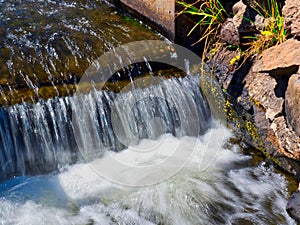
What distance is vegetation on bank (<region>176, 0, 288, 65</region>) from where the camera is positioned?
186 inches

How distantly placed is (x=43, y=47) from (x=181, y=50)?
1.91 meters

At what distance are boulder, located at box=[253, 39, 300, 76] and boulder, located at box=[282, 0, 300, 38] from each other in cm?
17

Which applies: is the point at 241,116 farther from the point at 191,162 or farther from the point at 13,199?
the point at 13,199

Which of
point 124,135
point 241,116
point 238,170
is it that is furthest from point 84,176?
point 241,116

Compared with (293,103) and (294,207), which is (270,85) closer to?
(293,103)

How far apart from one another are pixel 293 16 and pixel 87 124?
8.57 feet

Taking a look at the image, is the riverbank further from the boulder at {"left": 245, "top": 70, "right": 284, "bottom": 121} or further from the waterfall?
the waterfall

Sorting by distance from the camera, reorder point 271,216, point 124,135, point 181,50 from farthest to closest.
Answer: point 181,50 → point 124,135 → point 271,216

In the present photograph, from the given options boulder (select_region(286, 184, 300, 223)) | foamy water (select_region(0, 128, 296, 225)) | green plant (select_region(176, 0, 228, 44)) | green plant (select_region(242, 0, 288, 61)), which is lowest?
boulder (select_region(286, 184, 300, 223))

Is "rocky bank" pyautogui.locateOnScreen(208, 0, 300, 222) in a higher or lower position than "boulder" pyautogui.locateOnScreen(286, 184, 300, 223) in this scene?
higher

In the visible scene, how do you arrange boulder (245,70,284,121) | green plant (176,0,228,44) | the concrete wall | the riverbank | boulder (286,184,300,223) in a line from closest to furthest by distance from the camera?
boulder (286,184,300,223) → the riverbank → boulder (245,70,284,121) → green plant (176,0,228,44) → the concrete wall

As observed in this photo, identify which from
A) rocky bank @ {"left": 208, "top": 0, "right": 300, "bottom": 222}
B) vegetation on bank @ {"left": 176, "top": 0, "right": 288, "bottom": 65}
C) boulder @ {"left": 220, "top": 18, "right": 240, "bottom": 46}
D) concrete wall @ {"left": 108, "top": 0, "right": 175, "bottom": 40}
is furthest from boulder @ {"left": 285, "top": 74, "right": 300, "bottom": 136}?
concrete wall @ {"left": 108, "top": 0, "right": 175, "bottom": 40}

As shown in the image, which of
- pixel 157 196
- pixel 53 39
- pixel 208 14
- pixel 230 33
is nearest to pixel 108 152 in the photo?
pixel 157 196

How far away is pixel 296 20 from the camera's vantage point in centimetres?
427
